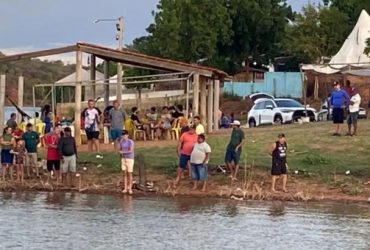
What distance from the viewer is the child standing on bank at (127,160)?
26.7 m

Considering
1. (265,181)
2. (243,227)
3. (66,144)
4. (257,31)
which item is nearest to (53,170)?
(66,144)

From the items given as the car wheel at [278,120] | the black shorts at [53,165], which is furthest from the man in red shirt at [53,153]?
the car wheel at [278,120]

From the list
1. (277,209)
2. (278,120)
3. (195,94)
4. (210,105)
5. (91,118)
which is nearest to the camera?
(277,209)

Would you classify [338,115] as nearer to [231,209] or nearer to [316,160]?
[316,160]

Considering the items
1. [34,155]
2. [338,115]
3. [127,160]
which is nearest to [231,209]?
[127,160]

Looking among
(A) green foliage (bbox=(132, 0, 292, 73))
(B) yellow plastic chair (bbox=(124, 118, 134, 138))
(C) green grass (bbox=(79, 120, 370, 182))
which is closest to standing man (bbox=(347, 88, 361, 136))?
(C) green grass (bbox=(79, 120, 370, 182))

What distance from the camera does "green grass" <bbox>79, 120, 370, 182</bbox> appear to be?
1113 inches

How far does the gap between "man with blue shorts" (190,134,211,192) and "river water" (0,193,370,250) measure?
107 cm

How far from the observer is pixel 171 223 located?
20688 millimetres

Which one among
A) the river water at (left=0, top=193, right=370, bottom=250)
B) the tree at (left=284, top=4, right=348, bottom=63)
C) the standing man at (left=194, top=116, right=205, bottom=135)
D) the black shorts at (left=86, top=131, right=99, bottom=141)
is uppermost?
the tree at (left=284, top=4, right=348, bottom=63)

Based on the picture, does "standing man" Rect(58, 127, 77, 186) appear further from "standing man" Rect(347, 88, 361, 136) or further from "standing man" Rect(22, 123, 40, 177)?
"standing man" Rect(347, 88, 361, 136)

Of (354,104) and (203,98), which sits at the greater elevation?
(203,98)

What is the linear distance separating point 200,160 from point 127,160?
2.00m

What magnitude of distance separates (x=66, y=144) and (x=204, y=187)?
13.0 ft
